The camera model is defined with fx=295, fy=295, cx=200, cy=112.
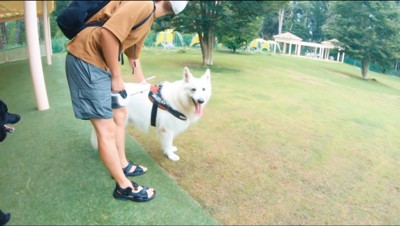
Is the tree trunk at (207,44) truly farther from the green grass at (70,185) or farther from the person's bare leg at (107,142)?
the person's bare leg at (107,142)

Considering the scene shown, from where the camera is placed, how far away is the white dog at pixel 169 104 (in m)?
2.53

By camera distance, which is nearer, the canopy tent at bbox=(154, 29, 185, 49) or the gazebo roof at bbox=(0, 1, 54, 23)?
the gazebo roof at bbox=(0, 1, 54, 23)

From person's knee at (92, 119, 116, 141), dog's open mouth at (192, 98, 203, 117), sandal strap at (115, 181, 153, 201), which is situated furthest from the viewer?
dog's open mouth at (192, 98, 203, 117)

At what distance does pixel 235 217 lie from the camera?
1.95 metres

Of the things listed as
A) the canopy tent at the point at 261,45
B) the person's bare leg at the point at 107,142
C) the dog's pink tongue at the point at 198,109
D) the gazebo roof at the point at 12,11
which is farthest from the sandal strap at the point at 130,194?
the canopy tent at the point at 261,45

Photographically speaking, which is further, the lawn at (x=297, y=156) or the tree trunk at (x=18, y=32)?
the tree trunk at (x=18, y=32)

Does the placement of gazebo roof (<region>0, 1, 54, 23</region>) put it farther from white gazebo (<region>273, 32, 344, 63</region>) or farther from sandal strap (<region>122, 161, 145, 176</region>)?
white gazebo (<region>273, 32, 344, 63</region>)

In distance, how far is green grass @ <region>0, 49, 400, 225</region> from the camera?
1.96m

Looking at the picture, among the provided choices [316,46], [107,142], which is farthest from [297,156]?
[316,46]

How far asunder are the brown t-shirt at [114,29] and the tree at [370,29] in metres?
3.61

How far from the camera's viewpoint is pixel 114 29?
1.48 metres

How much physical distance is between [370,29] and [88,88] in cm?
604

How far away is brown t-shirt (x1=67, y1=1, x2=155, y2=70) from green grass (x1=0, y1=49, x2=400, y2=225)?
0.98m

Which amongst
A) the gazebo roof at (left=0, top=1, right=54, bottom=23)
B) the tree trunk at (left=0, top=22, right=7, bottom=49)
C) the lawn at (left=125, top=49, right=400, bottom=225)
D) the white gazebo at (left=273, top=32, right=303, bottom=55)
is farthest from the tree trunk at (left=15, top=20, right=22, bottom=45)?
the white gazebo at (left=273, top=32, right=303, bottom=55)
